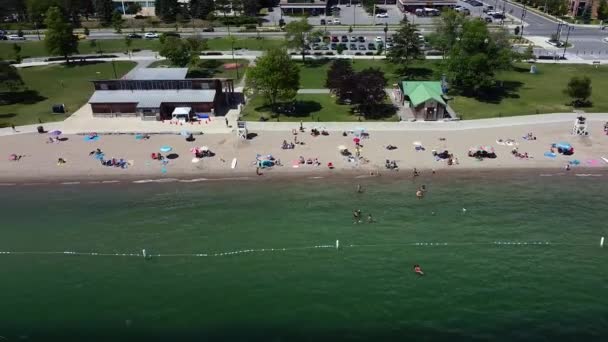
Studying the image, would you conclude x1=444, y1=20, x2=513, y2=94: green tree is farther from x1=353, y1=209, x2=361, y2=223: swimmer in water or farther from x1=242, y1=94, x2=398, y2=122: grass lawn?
x1=353, y1=209, x2=361, y2=223: swimmer in water

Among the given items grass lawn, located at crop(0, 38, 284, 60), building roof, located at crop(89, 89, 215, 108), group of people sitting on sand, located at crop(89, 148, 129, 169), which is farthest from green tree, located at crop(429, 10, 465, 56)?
group of people sitting on sand, located at crop(89, 148, 129, 169)

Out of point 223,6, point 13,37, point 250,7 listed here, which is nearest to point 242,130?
point 250,7

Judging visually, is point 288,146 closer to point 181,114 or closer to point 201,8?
point 181,114

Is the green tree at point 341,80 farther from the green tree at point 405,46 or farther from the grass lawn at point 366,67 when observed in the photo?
the green tree at point 405,46

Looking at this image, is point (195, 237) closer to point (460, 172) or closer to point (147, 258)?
point (147, 258)

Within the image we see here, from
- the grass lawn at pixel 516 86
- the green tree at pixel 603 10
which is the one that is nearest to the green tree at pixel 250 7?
the grass lawn at pixel 516 86

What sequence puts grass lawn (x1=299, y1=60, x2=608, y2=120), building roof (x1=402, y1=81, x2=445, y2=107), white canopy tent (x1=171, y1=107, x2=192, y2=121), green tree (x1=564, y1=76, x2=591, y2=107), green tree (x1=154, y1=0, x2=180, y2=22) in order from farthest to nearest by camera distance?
green tree (x1=154, y1=0, x2=180, y2=22), grass lawn (x1=299, y1=60, x2=608, y2=120), green tree (x1=564, y1=76, x2=591, y2=107), white canopy tent (x1=171, y1=107, x2=192, y2=121), building roof (x1=402, y1=81, x2=445, y2=107)
